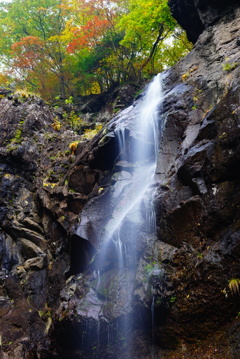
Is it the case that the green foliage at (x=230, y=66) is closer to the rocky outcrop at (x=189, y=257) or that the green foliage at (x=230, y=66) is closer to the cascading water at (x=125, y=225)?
the rocky outcrop at (x=189, y=257)

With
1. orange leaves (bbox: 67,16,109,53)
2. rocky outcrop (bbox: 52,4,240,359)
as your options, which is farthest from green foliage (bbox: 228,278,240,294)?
orange leaves (bbox: 67,16,109,53)

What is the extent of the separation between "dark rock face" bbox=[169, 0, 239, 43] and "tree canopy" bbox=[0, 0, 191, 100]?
2594 mm

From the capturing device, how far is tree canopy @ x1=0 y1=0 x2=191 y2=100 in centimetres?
1689

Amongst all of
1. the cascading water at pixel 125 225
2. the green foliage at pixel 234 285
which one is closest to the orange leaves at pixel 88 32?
the cascading water at pixel 125 225

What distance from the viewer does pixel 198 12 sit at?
37.8 ft

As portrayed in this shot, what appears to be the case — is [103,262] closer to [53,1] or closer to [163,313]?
[163,313]

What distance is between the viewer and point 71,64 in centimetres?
1998

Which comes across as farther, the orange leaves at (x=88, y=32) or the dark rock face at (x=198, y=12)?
the orange leaves at (x=88, y=32)

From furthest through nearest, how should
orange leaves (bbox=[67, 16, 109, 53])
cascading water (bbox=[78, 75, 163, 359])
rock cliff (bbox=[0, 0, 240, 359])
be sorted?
orange leaves (bbox=[67, 16, 109, 53])
cascading water (bbox=[78, 75, 163, 359])
rock cliff (bbox=[0, 0, 240, 359])

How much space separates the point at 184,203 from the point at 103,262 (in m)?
3.27

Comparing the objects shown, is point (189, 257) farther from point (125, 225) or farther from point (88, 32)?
point (88, 32)

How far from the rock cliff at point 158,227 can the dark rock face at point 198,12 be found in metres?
0.07

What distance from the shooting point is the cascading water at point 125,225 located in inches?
259

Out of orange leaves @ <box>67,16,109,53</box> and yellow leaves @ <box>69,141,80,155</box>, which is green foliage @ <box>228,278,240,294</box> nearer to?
yellow leaves @ <box>69,141,80,155</box>
